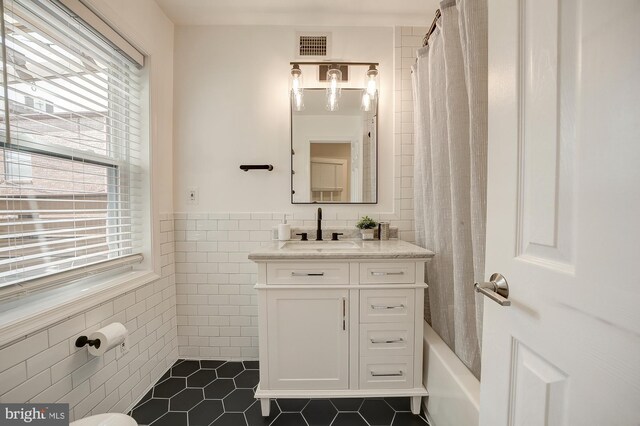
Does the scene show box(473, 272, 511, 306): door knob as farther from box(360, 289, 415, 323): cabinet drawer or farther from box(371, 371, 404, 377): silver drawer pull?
box(371, 371, 404, 377): silver drawer pull

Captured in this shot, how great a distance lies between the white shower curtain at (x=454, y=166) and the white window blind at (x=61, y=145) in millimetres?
1798

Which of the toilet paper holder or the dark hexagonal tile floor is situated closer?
the toilet paper holder

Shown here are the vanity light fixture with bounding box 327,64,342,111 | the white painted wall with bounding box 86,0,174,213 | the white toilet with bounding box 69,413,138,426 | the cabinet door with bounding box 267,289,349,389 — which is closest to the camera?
the white toilet with bounding box 69,413,138,426

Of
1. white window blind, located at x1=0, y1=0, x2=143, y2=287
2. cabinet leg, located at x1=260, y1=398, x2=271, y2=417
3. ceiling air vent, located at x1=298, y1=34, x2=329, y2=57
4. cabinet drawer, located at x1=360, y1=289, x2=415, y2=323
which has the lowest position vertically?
cabinet leg, located at x1=260, y1=398, x2=271, y2=417

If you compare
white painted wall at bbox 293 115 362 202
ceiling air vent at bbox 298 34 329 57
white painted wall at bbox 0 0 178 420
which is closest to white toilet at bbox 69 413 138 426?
white painted wall at bbox 0 0 178 420

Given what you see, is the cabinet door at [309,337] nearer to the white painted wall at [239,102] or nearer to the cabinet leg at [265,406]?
the cabinet leg at [265,406]

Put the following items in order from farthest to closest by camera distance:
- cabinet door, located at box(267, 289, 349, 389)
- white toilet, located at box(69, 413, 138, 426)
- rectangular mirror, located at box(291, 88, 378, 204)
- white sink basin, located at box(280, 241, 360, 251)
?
rectangular mirror, located at box(291, 88, 378, 204) → white sink basin, located at box(280, 241, 360, 251) → cabinet door, located at box(267, 289, 349, 389) → white toilet, located at box(69, 413, 138, 426)

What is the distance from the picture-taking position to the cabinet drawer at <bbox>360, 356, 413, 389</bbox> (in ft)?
4.41

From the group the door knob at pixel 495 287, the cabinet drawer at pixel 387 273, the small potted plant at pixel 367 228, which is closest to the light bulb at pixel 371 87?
the small potted plant at pixel 367 228

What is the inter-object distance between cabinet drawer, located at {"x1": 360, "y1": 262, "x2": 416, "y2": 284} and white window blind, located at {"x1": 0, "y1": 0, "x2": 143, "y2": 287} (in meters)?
1.44

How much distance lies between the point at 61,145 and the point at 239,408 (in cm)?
165

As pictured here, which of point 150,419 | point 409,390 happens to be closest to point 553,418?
point 409,390

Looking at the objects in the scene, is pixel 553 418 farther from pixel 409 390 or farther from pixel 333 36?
pixel 333 36

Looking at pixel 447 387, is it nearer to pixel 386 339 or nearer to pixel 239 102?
pixel 386 339
